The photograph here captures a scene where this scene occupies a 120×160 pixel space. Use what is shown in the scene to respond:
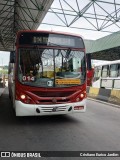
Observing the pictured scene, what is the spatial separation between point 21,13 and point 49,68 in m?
13.6

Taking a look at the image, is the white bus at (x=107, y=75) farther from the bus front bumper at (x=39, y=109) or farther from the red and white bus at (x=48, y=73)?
the bus front bumper at (x=39, y=109)

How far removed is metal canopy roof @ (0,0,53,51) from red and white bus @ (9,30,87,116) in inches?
317

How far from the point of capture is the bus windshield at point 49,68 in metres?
8.87

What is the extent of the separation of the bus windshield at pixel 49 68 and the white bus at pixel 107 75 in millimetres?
12136

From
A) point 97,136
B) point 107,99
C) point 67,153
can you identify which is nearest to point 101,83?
point 107,99

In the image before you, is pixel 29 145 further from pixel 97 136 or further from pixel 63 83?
pixel 63 83

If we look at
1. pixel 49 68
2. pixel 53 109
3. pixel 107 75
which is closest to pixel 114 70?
pixel 107 75

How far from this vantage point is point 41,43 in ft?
30.2

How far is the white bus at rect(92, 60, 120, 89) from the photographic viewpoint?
21594mm

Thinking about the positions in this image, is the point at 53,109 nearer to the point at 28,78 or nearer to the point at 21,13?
the point at 28,78

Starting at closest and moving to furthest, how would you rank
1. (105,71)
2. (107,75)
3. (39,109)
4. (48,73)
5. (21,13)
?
(39,109), (48,73), (21,13), (107,75), (105,71)

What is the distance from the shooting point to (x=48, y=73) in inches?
355

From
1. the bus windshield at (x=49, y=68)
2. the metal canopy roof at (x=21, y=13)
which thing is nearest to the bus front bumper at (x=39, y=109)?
the bus windshield at (x=49, y=68)

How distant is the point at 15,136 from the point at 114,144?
8.22 feet
